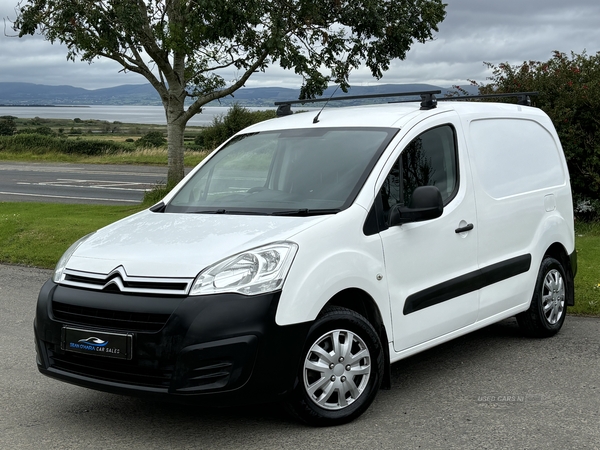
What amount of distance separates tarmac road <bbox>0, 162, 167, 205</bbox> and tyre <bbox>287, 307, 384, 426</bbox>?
15.9 metres

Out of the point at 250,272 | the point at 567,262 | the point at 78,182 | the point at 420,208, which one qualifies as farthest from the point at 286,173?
the point at 78,182

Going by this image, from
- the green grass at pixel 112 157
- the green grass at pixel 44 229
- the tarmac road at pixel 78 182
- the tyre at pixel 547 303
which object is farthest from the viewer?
the green grass at pixel 112 157

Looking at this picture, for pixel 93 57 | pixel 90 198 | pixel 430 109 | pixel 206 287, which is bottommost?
pixel 90 198

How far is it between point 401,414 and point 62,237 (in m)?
8.73

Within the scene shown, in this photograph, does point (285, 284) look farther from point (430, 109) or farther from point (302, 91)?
point (302, 91)

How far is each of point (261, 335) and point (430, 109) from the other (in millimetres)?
2313

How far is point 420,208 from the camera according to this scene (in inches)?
197

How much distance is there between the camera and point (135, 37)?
14930 mm

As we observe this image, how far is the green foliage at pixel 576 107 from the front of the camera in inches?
502

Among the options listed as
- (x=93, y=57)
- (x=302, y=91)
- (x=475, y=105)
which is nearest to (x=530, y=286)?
(x=475, y=105)

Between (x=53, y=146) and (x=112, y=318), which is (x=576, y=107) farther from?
(x=53, y=146)

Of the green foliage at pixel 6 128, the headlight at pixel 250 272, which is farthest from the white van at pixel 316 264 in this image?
the green foliage at pixel 6 128

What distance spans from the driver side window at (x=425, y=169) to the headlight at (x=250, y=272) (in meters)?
0.97

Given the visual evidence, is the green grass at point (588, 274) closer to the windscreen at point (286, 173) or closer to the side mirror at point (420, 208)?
the side mirror at point (420, 208)
